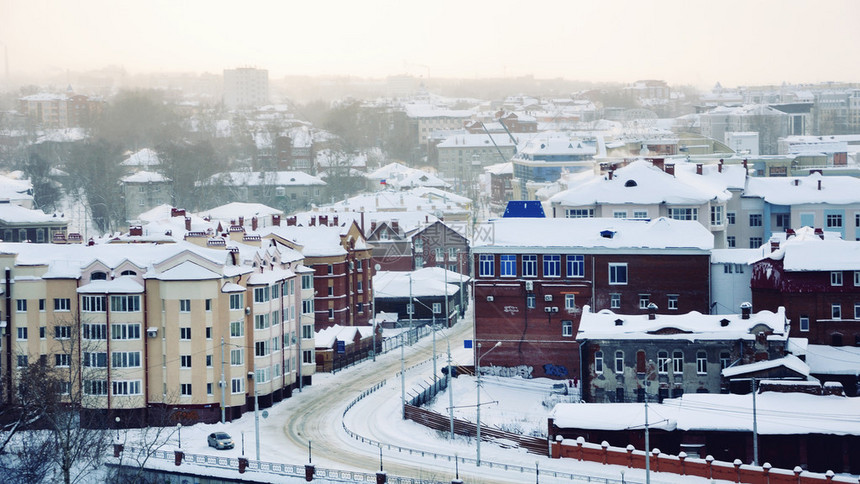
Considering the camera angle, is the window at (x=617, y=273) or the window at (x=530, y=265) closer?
the window at (x=617, y=273)

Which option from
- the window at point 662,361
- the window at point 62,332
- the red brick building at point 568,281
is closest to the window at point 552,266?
the red brick building at point 568,281

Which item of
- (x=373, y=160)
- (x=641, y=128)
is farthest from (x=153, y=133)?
(x=641, y=128)

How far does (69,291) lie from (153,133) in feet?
366

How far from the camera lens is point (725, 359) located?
57.0 meters

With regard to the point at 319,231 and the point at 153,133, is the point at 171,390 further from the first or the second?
the point at 153,133

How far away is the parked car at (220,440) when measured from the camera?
175ft

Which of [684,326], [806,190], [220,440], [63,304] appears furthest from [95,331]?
[806,190]

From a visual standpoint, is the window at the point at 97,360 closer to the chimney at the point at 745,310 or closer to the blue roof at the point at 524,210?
the blue roof at the point at 524,210

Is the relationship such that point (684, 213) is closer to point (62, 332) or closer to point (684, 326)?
point (684, 326)

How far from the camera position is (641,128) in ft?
595

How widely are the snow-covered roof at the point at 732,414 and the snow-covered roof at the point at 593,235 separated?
35.4ft

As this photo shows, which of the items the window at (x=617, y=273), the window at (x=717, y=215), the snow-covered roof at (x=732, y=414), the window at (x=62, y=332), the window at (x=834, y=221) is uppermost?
the window at (x=717, y=215)

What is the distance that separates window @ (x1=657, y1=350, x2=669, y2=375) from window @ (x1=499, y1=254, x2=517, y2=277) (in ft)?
29.5

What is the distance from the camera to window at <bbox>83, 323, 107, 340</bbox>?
2292 inches
